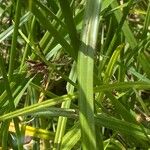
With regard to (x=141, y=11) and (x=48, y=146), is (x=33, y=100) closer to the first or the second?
(x=48, y=146)

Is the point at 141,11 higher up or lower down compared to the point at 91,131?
higher up

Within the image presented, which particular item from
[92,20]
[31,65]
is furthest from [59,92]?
[92,20]

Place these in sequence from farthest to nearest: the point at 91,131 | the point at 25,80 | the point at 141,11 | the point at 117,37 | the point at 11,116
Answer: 1. the point at 141,11
2. the point at 117,37
3. the point at 25,80
4. the point at 11,116
5. the point at 91,131

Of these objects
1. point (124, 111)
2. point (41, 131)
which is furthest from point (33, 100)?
point (124, 111)

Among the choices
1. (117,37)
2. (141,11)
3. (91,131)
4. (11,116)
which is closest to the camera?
(91,131)

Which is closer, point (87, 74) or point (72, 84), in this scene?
point (87, 74)

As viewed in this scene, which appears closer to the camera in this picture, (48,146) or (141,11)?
(48,146)

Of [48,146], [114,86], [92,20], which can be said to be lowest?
[48,146]
